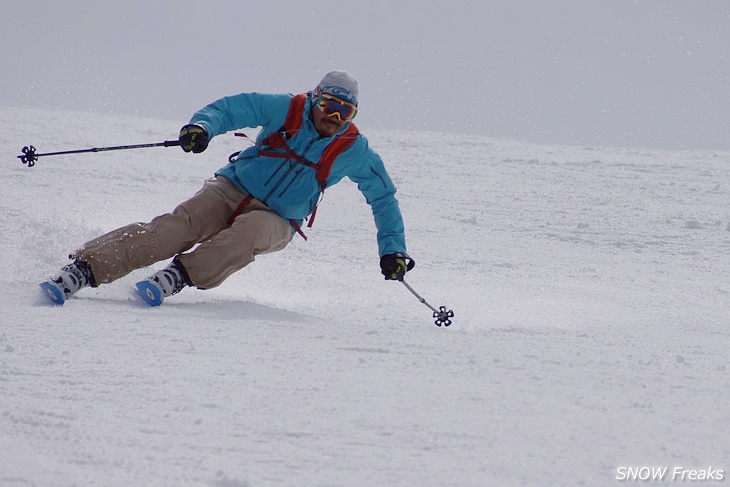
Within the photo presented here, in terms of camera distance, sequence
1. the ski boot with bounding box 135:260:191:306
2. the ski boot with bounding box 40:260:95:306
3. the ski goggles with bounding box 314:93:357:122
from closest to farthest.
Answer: the ski boot with bounding box 40:260:95:306 → the ski boot with bounding box 135:260:191:306 → the ski goggles with bounding box 314:93:357:122

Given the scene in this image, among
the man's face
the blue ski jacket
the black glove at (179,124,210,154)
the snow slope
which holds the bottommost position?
the snow slope

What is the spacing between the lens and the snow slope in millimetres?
1891

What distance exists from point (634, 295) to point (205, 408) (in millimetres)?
4169

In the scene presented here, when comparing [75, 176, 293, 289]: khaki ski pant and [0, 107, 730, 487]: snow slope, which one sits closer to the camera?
[0, 107, 730, 487]: snow slope

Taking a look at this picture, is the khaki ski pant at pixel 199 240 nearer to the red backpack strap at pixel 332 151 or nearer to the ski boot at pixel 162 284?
the ski boot at pixel 162 284

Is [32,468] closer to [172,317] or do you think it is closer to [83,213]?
[172,317]

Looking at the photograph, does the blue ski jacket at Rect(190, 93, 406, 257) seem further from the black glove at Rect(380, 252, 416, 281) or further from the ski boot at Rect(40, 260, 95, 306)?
the ski boot at Rect(40, 260, 95, 306)

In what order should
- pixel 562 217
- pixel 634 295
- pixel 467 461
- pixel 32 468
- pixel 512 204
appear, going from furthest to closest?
Result: pixel 512 204, pixel 562 217, pixel 634 295, pixel 467 461, pixel 32 468

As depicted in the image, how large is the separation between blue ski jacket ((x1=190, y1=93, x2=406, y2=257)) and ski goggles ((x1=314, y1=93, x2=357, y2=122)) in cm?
10

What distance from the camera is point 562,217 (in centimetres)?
→ 915

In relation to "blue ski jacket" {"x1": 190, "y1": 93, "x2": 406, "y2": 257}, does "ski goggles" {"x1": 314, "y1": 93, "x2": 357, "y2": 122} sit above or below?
above

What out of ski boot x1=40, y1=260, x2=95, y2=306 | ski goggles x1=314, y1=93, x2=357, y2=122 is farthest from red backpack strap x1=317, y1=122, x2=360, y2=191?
ski boot x1=40, y1=260, x2=95, y2=306

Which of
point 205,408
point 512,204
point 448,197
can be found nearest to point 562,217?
point 512,204

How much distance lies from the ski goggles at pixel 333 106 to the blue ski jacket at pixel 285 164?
10 centimetres
